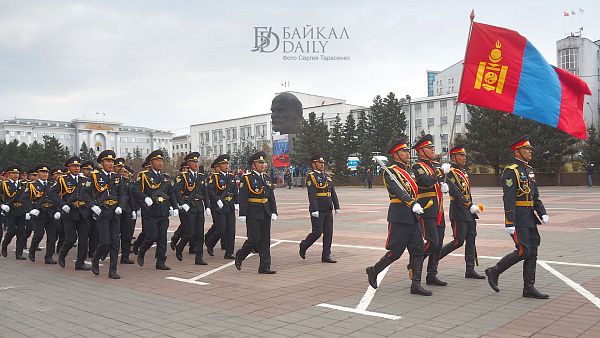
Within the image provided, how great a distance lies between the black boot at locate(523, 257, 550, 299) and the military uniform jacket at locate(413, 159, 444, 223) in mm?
1361

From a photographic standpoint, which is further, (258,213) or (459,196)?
(258,213)

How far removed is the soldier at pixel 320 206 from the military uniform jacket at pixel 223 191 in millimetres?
1753

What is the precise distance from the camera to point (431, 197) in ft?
25.7

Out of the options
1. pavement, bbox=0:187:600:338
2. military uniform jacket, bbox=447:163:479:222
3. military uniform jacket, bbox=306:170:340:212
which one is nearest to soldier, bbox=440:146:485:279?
military uniform jacket, bbox=447:163:479:222

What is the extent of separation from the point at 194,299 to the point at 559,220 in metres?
12.5

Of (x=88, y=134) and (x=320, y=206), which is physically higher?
(x=88, y=134)

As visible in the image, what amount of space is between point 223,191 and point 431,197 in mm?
5065

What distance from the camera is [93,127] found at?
132750 mm

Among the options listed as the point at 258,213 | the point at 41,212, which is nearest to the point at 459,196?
the point at 258,213

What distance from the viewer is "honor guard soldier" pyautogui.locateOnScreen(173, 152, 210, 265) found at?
11.0 metres

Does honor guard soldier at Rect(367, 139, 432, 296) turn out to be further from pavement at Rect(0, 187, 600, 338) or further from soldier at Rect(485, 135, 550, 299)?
soldier at Rect(485, 135, 550, 299)

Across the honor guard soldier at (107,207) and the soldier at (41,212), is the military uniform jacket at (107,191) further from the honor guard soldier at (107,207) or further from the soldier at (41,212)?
the soldier at (41,212)

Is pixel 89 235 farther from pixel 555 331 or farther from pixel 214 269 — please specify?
pixel 555 331

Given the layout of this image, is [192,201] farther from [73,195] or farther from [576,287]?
[576,287]
